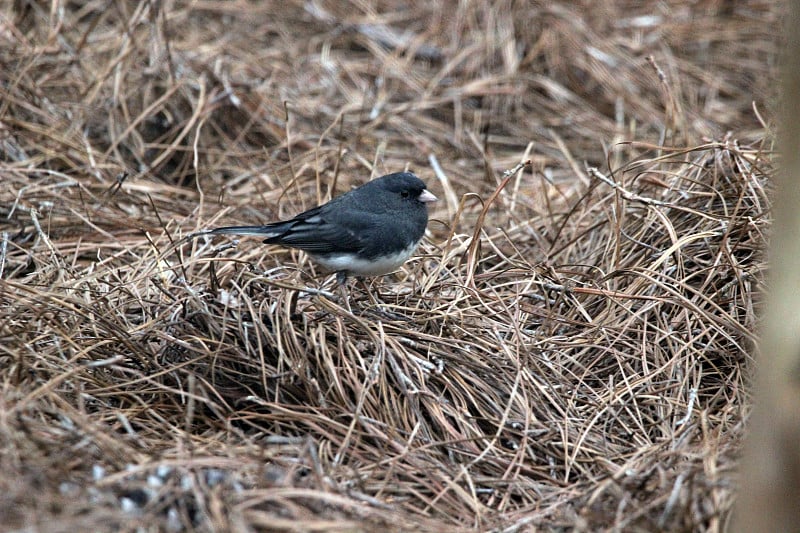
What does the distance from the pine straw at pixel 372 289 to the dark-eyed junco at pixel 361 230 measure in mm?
142

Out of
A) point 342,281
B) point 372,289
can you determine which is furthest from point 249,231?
point 372,289

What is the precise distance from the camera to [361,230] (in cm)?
310

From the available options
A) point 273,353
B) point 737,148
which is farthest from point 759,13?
point 273,353

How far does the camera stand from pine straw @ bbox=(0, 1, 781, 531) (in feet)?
6.98

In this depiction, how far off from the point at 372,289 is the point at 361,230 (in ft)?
0.85

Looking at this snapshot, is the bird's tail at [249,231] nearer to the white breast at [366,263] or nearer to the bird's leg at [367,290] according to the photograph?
the white breast at [366,263]

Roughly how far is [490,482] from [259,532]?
0.70m

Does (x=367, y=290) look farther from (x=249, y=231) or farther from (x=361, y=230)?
(x=249, y=231)

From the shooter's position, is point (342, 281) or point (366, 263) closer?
point (366, 263)

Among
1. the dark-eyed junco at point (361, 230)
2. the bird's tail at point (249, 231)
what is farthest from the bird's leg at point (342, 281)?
the bird's tail at point (249, 231)

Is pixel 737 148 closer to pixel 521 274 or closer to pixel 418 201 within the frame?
pixel 521 274

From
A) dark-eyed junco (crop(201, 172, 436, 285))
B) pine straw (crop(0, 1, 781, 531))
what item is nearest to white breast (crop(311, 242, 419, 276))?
dark-eyed junco (crop(201, 172, 436, 285))

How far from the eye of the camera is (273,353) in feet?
8.63

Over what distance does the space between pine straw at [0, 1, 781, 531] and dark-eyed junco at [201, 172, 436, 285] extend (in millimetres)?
142
